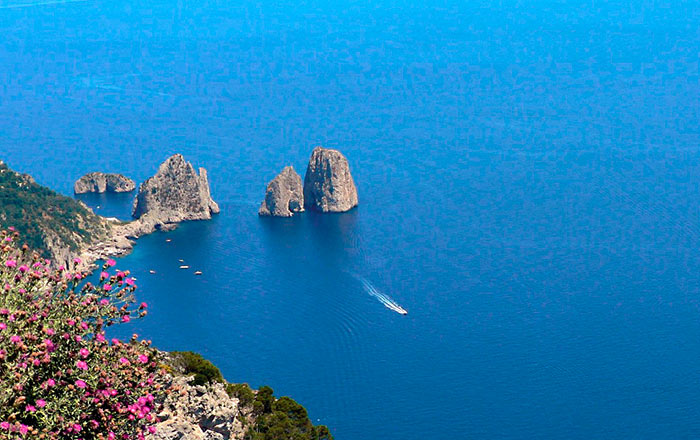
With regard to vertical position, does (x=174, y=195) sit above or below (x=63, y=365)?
above

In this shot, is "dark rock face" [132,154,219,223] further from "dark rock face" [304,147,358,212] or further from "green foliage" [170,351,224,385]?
Answer: "green foliage" [170,351,224,385]

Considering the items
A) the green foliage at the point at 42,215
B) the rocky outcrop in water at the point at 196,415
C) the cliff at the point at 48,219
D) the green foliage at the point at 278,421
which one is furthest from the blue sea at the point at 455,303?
the rocky outcrop in water at the point at 196,415

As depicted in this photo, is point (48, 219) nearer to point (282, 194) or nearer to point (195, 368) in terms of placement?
point (282, 194)

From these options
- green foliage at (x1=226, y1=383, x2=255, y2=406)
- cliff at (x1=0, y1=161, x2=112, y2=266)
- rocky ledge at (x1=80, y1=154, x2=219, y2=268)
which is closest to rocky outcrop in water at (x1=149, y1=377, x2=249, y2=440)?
green foliage at (x1=226, y1=383, x2=255, y2=406)

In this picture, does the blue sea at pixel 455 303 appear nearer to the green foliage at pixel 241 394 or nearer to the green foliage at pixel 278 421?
the green foliage at pixel 278 421

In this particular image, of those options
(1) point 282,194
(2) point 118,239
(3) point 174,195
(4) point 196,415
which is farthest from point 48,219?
(4) point 196,415

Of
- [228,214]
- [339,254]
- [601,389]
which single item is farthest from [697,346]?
[228,214]

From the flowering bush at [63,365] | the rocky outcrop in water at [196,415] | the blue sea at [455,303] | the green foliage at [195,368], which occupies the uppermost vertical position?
the blue sea at [455,303]
